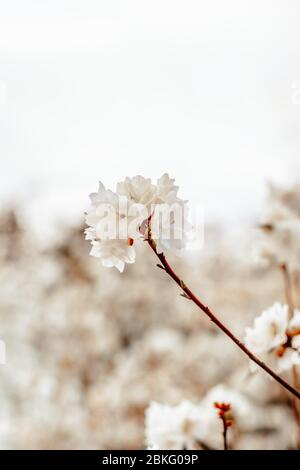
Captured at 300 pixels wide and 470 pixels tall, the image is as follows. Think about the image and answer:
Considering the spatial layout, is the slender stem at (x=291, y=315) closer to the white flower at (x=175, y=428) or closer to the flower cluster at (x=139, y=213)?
the white flower at (x=175, y=428)

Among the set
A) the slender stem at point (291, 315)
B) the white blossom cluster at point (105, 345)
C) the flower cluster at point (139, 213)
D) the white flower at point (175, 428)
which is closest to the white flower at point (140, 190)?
the flower cluster at point (139, 213)

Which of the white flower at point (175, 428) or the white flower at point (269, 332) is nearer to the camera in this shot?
the white flower at point (269, 332)

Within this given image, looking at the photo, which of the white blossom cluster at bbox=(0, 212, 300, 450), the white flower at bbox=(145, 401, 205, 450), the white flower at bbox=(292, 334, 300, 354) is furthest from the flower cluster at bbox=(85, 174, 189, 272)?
the white blossom cluster at bbox=(0, 212, 300, 450)

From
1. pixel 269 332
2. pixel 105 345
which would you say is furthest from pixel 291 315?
pixel 105 345

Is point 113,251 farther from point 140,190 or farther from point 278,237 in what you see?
point 278,237

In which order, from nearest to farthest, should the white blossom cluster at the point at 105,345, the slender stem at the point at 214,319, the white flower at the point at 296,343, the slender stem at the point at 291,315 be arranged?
the slender stem at the point at 214,319 → the white flower at the point at 296,343 → the slender stem at the point at 291,315 → the white blossom cluster at the point at 105,345
